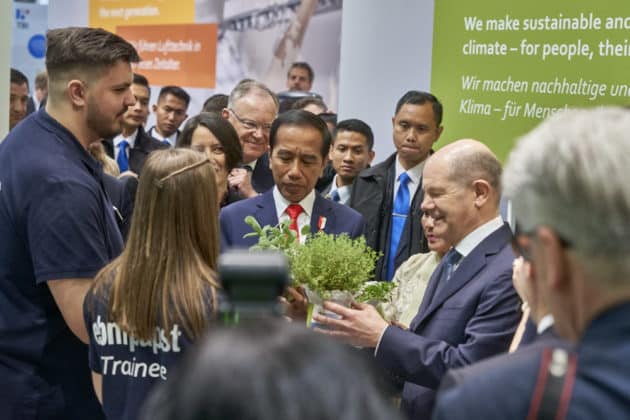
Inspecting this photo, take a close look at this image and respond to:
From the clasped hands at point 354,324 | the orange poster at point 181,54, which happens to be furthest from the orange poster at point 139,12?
the clasped hands at point 354,324

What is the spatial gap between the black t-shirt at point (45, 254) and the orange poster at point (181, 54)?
23.2 ft

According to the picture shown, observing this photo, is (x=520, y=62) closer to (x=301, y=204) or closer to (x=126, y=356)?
(x=301, y=204)

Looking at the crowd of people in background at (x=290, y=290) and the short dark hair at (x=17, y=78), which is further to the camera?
the short dark hair at (x=17, y=78)

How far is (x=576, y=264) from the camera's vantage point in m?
1.12

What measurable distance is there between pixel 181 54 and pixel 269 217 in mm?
6665

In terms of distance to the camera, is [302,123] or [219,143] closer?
[302,123]

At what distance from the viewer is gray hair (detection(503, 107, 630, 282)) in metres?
1.08

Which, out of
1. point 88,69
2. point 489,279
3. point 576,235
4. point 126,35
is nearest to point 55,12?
point 126,35

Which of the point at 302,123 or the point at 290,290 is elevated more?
the point at 302,123

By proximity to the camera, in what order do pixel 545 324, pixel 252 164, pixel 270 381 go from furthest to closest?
pixel 252 164 → pixel 545 324 → pixel 270 381

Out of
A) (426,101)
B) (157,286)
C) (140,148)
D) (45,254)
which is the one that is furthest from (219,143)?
(140,148)

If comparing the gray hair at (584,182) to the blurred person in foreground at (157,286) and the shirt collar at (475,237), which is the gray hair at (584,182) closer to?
the blurred person in foreground at (157,286)

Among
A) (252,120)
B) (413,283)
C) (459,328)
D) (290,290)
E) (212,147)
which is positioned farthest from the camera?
(252,120)

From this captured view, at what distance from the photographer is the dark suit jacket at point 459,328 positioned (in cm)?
255
